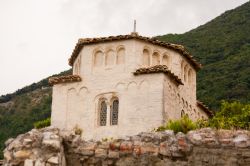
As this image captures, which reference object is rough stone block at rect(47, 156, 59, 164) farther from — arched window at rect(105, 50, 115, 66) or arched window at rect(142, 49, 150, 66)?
arched window at rect(142, 49, 150, 66)

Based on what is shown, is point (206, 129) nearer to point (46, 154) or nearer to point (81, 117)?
point (46, 154)

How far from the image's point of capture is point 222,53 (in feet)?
233

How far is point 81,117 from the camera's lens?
34562 millimetres

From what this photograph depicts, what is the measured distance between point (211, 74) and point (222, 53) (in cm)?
837

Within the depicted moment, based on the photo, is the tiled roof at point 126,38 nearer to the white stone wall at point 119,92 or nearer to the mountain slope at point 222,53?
the white stone wall at point 119,92

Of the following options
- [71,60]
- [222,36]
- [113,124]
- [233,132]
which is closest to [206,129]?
[233,132]

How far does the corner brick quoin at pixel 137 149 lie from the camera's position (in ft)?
55.3

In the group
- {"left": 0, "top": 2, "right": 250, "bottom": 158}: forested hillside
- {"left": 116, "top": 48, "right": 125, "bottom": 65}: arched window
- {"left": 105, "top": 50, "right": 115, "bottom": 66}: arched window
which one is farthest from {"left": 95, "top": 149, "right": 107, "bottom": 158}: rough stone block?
{"left": 0, "top": 2, "right": 250, "bottom": 158}: forested hillside

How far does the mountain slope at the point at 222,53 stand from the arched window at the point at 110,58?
1943 centimetres

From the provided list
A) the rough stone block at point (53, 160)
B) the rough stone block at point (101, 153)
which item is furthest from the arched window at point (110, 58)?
the rough stone block at point (53, 160)

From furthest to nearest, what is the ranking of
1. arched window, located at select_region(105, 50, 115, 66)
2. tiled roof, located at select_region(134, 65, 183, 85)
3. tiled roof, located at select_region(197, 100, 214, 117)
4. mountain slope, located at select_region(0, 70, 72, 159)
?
mountain slope, located at select_region(0, 70, 72, 159), tiled roof, located at select_region(197, 100, 214, 117), arched window, located at select_region(105, 50, 115, 66), tiled roof, located at select_region(134, 65, 183, 85)

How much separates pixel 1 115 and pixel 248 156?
58.1m

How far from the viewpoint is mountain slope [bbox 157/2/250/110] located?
187 feet

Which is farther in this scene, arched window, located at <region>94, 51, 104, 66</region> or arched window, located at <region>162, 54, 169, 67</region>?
arched window, located at <region>162, 54, 169, 67</region>
